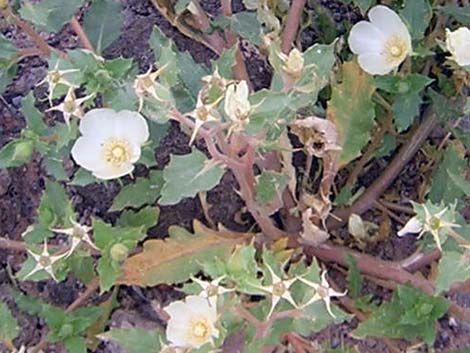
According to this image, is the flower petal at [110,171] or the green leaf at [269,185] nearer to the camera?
the flower petal at [110,171]

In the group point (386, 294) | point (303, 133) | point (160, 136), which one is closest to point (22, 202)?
point (160, 136)

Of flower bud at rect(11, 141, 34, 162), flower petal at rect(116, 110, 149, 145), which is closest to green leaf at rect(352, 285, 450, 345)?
flower petal at rect(116, 110, 149, 145)

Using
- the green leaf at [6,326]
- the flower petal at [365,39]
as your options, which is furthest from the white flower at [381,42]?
the green leaf at [6,326]

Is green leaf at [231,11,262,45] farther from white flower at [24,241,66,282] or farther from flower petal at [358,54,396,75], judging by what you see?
white flower at [24,241,66,282]

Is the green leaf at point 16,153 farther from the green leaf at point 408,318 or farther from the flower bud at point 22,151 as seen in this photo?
the green leaf at point 408,318

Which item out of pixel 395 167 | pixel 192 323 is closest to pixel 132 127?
pixel 192 323
